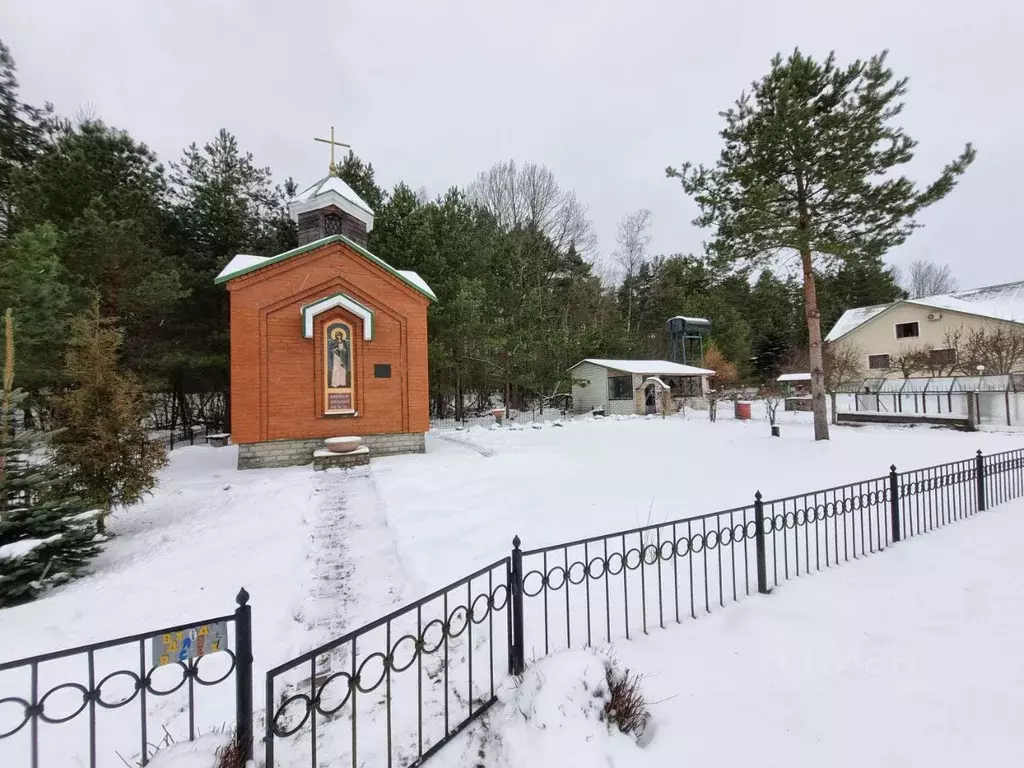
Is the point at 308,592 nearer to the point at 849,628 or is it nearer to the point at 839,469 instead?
the point at 849,628

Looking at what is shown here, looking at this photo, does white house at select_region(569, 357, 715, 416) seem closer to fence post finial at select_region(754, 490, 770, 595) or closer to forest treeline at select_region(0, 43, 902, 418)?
forest treeline at select_region(0, 43, 902, 418)

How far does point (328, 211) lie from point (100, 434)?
30.1ft

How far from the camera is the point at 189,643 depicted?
2.09 m

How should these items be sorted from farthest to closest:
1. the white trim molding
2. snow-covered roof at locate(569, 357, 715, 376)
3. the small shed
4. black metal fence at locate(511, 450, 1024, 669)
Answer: the small shed, snow-covered roof at locate(569, 357, 715, 376), the white trim molding, black metal fence at locate(511, 450, 1024, 669)

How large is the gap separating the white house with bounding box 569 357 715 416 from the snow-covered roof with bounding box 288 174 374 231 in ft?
52.2

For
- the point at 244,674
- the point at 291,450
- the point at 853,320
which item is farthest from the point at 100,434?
the point at 853,320

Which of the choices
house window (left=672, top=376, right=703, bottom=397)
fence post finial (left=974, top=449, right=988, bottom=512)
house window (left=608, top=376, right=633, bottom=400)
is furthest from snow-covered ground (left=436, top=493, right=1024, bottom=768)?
house window (left=672, top=376, right=703, bottom=397)

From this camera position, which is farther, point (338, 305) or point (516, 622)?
point (338, 305)

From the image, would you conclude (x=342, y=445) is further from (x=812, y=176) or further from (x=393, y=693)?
(x=812, y=176)

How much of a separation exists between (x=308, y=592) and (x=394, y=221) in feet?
62.0

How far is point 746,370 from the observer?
40281 mm

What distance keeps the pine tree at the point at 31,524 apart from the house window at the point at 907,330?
41.4 meters

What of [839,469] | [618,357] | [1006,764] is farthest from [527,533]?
[618,357]

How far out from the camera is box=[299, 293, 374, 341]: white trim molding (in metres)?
11.8
